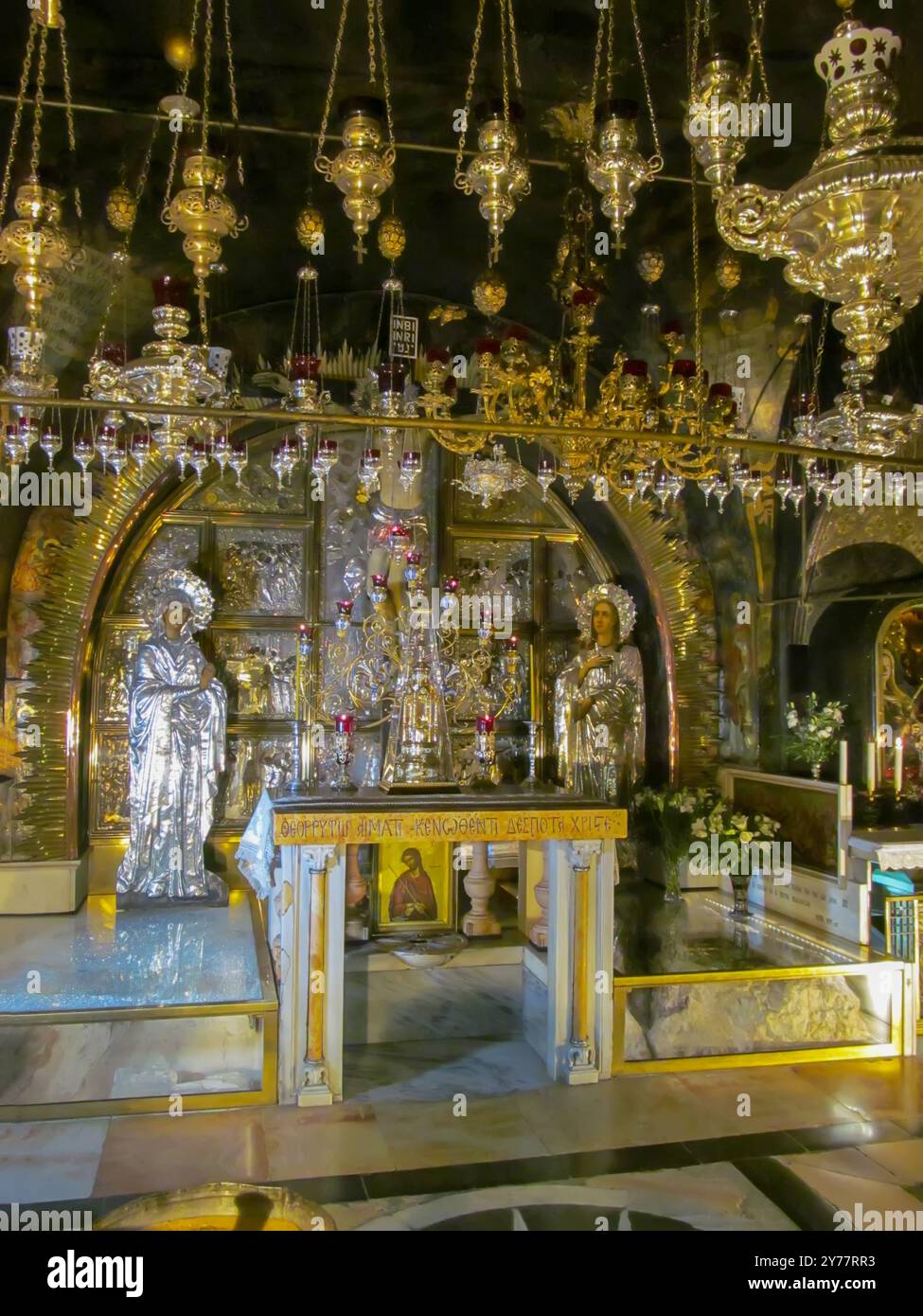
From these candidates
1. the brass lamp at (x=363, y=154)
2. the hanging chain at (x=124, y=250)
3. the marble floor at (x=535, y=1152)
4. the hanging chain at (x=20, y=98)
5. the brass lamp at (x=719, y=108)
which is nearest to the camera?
the brass lamp at (x=719, y=108)

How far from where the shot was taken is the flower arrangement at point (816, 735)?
7715mm

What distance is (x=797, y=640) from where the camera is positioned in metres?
8.17

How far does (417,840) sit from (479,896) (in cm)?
187

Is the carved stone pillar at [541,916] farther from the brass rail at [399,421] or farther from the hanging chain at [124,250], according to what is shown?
the hanging chain at [124,250]

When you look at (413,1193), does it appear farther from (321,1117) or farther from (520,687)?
(520,687)

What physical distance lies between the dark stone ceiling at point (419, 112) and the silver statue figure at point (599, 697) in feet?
8.86

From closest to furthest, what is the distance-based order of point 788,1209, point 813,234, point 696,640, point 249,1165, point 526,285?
point 813,234 → point 788,1209 → point 249,1165 → point 526,285 → point 696,640

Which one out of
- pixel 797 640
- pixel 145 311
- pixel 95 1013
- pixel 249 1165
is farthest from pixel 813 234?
pixel 145 311

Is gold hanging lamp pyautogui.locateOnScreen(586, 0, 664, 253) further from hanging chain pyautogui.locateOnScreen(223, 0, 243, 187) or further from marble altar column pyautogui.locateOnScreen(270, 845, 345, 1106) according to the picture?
marble altar column pyautogui.locateOnScreen(270, 845, 345, 1106)

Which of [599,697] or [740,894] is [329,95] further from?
[740,894]

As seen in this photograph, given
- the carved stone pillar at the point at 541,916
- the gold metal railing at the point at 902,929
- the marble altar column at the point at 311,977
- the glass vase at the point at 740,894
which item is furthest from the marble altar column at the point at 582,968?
the glass vase at the point at 740,894

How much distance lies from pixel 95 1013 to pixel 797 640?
6213 millimetres

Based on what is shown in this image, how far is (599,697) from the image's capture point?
27.8 ft

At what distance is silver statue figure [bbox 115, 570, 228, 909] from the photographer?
25.6 feet
